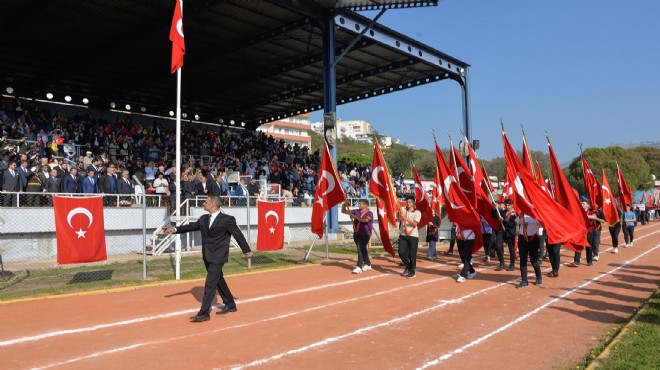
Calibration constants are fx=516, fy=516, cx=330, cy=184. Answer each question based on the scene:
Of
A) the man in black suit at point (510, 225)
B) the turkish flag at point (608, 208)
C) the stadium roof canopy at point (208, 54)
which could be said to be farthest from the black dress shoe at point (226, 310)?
the turkish flag at point (608, 208)

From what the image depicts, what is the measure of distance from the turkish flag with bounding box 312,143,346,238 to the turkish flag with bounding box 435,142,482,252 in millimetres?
3004

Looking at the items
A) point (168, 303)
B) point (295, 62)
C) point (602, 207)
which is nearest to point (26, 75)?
point (295, 62)

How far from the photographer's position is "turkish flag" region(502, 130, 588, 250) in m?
11.6

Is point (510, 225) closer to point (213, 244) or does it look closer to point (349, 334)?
point (349, 334)

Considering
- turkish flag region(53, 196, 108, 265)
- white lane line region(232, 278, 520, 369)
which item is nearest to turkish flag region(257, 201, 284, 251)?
turkish flag region(53, 196, 108, 265)

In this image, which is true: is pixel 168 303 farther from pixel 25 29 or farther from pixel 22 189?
pixel 25 29

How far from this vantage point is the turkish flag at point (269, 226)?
15133 millimetres

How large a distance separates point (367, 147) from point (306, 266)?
107 m

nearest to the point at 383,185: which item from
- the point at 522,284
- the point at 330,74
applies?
the point at 522,284

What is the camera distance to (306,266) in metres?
15.0

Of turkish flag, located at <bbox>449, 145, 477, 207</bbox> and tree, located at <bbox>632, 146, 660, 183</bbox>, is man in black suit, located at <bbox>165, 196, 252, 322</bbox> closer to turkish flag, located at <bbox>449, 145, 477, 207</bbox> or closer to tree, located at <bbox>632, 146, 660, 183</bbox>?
turkish flag, located at <bbox>449, 145, 477, 207</bbox>

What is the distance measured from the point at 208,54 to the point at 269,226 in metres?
14.7

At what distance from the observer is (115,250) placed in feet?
55.0

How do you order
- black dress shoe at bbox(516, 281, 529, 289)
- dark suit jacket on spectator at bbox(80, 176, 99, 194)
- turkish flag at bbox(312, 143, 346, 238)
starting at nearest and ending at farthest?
1. black dress shoe at bbox(516, 281, 529, 289)
2. turkish flag at bbox(312, 143, 346, 238)
3. dark suit jacket on spectator at bbox(80, 176, 99, 194)
